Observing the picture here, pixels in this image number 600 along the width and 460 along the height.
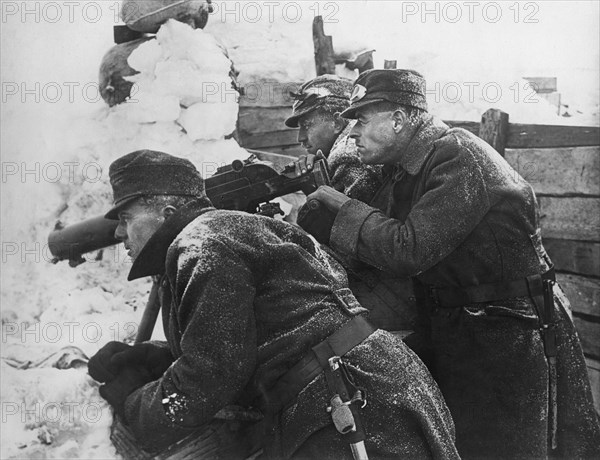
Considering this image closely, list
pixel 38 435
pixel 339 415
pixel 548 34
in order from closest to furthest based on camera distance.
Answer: pixel 339 415 → pixel 38 435 → pixel 548 34

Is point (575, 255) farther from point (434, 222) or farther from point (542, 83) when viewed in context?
point (434, 222)

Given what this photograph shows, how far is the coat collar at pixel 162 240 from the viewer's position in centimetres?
195

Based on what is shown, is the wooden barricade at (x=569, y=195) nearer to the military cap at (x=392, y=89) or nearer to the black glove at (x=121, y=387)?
the military cap at (x=392, y=89)

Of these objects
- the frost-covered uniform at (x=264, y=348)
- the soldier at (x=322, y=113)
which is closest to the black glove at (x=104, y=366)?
the frost-covered uniform at (x=264, y=348)

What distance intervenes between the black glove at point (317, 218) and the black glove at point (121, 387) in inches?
40.0

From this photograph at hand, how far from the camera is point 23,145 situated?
350 centimetres

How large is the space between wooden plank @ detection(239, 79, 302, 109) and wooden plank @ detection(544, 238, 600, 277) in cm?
241

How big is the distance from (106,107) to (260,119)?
1.28m

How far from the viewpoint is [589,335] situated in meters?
3.79

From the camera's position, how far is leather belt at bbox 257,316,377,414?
71.1 inches

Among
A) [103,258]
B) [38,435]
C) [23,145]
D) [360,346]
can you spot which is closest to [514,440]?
[360,346]

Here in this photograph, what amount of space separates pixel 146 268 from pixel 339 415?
798 mm

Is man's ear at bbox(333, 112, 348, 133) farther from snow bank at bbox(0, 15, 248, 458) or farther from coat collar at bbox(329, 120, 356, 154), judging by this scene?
snow bank at bbox(0, 15, 248, 458)

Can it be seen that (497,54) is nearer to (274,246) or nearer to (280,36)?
(280,36)
